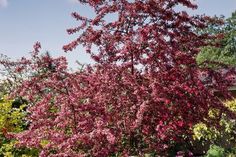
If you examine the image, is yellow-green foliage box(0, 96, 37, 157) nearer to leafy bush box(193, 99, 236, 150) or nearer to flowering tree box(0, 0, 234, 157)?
flowering tree box(0, 0, 234, 157)

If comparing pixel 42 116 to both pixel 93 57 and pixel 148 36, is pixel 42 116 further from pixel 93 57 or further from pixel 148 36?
pixel 148 36

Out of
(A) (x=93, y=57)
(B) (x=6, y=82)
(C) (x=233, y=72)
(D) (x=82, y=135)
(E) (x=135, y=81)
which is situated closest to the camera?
(D) (x=82, y=135)

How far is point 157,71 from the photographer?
7383mm

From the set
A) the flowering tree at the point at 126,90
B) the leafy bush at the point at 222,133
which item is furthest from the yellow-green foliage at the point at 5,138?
the leafy bush at the point at 222,133

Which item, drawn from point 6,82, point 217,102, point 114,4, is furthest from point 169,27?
point 6,82

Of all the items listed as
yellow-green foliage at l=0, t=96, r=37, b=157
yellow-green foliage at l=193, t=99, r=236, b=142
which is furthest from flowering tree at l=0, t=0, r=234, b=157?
yellow-green foliage at l=193, t=99, r=236, b=142

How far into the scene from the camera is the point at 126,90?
7258mm

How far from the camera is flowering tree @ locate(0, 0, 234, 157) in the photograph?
22.9 feet

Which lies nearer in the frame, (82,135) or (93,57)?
(82,135)

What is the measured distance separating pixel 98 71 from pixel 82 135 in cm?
139

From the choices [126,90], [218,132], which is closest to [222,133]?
[218,132]

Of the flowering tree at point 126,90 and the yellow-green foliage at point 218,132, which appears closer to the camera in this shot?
the flowering tree at point 126,90

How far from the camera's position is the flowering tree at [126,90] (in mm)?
6973

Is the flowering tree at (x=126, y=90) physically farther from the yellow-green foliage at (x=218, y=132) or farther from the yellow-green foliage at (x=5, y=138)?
the yellow-green foliage at (x=218, y=132)
